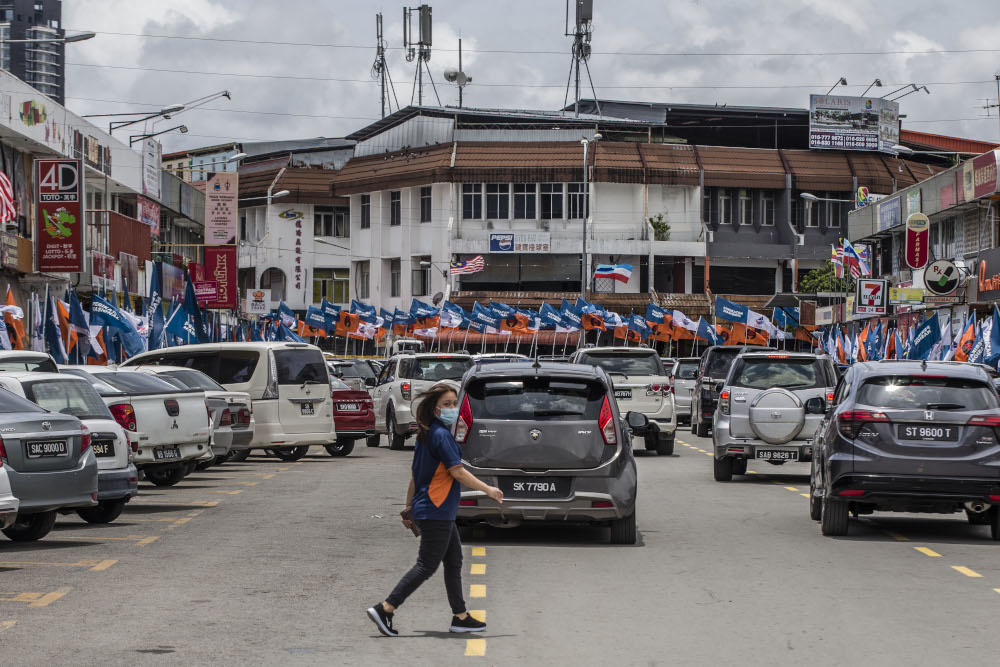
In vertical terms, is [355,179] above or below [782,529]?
above

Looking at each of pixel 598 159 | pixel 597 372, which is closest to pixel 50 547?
pixel 597 372

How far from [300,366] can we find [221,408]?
4543 mm

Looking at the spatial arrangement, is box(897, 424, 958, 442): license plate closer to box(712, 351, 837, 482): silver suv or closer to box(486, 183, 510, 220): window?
box(712, 351, 837, 482): silver suv

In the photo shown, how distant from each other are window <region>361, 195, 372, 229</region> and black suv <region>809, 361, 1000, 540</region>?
7481cm

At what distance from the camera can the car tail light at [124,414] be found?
1825 centimetres

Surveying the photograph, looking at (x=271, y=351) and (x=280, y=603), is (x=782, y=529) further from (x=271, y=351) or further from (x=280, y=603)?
(x=271, y=351)

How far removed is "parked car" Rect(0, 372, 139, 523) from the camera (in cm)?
1526

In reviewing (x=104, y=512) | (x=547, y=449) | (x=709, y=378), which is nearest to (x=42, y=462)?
(x=104, y=512)

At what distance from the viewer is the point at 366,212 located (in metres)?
89.1

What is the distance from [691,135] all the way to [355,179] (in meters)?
20.1

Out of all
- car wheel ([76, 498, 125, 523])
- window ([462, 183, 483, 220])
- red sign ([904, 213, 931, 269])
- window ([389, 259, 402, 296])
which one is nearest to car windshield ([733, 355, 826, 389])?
car wheel ([76, 498, 125, 523])

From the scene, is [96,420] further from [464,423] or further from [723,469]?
[723,469]

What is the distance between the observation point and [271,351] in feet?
84.6

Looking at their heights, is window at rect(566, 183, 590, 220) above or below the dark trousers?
above
